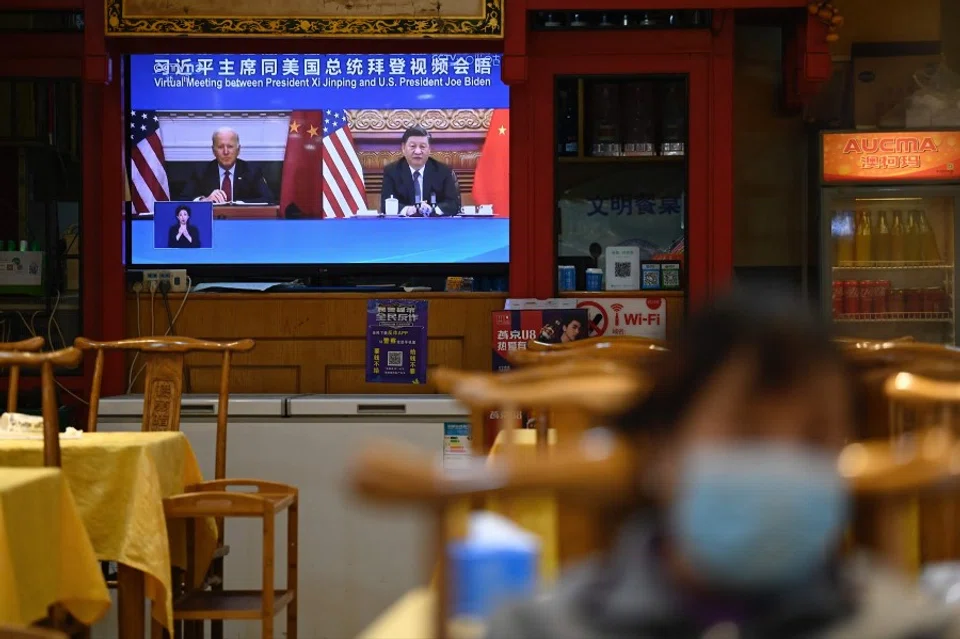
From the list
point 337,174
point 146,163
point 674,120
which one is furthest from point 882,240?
point 146,163

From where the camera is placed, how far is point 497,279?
557 centimetres

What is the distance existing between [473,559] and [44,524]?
61.6 inches

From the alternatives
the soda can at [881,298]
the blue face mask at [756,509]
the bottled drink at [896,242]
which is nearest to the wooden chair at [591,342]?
the blue face mask at [756,509]

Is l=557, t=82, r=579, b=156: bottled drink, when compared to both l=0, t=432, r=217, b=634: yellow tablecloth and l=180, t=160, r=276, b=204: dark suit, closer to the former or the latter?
l=180, t=160, r=276, b=204: dark suit

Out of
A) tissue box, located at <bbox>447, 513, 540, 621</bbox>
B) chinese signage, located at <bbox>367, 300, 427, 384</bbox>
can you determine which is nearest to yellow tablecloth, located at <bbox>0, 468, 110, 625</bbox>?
tissue box, located at <bbox>447, 513, 540, 621</bbox>

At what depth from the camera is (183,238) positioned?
556 cm

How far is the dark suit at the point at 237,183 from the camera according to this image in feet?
18.3

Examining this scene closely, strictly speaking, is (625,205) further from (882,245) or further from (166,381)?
(166,381)

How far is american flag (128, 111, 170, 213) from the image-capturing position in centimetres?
555

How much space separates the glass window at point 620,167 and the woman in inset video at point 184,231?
167 centimetres

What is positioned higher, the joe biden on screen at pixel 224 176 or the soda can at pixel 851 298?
the joe biden on screen at pixel 224 176

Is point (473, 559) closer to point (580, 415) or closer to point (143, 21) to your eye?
point (580, 415)

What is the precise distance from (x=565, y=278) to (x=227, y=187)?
1622 millimetres

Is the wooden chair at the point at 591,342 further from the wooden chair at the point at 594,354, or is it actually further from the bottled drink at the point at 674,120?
the bottled drink at the point at 674,120
